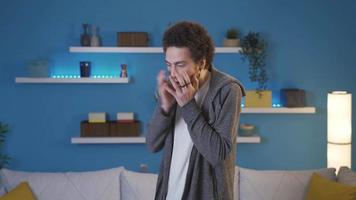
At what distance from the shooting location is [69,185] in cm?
294

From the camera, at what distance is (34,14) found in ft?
13.1

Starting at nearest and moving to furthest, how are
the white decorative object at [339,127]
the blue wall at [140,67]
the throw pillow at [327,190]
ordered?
the throw pillow at [327,190]
the white decorative object at [339,127]
the blue wall at [140,67]

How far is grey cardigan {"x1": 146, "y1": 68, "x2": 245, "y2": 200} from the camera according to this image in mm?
1479

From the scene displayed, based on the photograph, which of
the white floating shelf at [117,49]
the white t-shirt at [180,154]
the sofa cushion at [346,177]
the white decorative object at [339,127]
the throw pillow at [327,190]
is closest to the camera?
the white t-shirt at [180,154]

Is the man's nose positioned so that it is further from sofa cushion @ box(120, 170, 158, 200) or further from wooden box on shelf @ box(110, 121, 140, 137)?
wooden box on shelf @ box(110, 121, 140, 137)

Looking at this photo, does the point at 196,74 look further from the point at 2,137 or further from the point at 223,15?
the point at 2,137

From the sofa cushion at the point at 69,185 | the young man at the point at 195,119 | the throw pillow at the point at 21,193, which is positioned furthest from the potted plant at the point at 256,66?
the young man at the point at 195,119

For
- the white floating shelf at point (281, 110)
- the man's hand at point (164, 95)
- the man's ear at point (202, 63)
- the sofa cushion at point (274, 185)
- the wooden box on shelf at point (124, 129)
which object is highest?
the man's ear at point (202, 63)

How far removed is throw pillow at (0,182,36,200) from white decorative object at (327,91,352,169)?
2264mm

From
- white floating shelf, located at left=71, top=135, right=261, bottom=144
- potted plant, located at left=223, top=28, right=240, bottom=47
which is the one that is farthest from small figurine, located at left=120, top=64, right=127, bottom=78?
potted plant, located at left=223, top=28, right=240, bottom=47

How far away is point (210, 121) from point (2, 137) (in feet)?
9.78

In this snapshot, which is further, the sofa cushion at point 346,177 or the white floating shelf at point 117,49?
the white floating shelf at point 117,49

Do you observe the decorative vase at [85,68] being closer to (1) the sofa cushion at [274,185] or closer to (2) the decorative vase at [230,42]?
(2) the decorative vase at [230,42]

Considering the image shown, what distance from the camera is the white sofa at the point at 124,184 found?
9.58 feet
